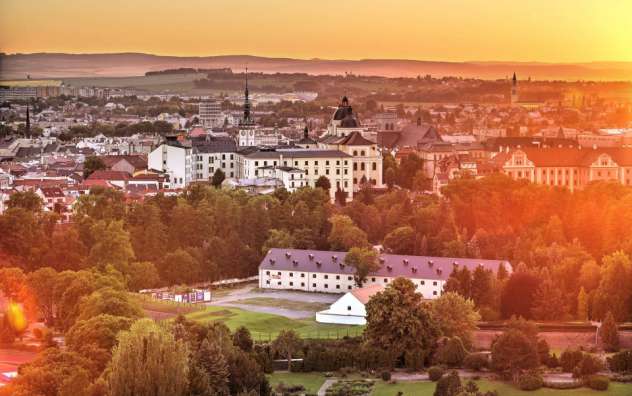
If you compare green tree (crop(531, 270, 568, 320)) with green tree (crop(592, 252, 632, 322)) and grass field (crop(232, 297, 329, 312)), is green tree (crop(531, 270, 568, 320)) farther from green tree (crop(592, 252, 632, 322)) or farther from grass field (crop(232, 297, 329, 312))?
grass field (crop(232, 297, 329, 312))

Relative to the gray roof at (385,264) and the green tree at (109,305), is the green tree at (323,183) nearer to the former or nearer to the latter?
the gray roof at (385,264)

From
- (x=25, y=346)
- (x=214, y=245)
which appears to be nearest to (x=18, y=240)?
(x=214, y=245)

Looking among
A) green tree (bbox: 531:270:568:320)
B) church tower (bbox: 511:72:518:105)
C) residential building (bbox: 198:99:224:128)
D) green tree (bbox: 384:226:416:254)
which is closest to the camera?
green tree (bbox: 531:270:568:320)

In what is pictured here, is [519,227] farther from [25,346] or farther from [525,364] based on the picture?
[25,346]

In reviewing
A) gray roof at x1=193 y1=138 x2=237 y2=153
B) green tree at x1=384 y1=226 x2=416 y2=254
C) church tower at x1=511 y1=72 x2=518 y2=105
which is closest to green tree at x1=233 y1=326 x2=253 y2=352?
green tree at x1=384 y1=226 x2=416 y2=254

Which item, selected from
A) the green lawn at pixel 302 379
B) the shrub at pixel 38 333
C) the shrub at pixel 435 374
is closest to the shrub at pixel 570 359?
the shrub at pixel 435 374

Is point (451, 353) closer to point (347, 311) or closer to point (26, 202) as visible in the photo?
point (347, 311)

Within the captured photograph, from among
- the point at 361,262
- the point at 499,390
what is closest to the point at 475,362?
the point at 499,390
